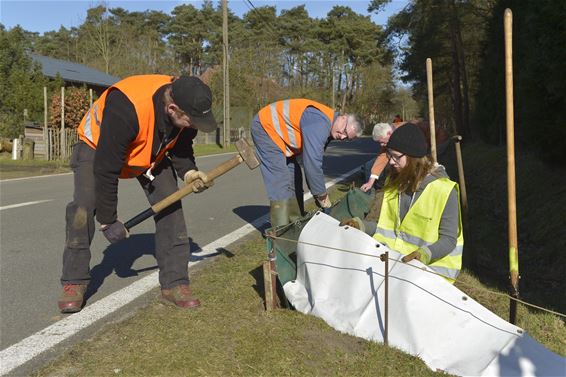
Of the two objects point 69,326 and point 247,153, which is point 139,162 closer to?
point 247,153

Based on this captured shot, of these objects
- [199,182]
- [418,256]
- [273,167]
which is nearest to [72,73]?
[273,167]

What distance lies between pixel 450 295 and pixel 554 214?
16.2 ft

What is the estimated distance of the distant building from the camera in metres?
33.5

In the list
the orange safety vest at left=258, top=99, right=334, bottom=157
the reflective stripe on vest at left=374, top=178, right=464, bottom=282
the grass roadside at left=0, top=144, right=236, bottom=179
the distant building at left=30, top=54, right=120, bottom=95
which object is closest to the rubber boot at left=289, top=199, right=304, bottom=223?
the orange safety vest at left=258, top=99, right=334, bottom=157

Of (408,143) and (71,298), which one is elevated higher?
(408,143)

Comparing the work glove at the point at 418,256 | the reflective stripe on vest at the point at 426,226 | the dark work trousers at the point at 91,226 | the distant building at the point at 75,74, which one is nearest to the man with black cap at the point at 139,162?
the dark work trousers at the point at 91,226

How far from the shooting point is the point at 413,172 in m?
3.61

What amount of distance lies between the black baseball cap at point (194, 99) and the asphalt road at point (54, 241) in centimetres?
177

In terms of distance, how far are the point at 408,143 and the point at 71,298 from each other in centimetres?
257

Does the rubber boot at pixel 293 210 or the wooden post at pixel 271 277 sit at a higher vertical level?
the rubber boot at pixel 293 210

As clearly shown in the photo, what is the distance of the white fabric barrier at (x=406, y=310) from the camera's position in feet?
9.41

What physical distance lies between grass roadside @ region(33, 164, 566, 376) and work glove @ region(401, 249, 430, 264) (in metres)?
0.31

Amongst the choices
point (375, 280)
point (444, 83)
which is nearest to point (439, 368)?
point (375, 280)

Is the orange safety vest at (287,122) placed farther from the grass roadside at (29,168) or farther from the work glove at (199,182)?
the grass roadside at (29,168)
